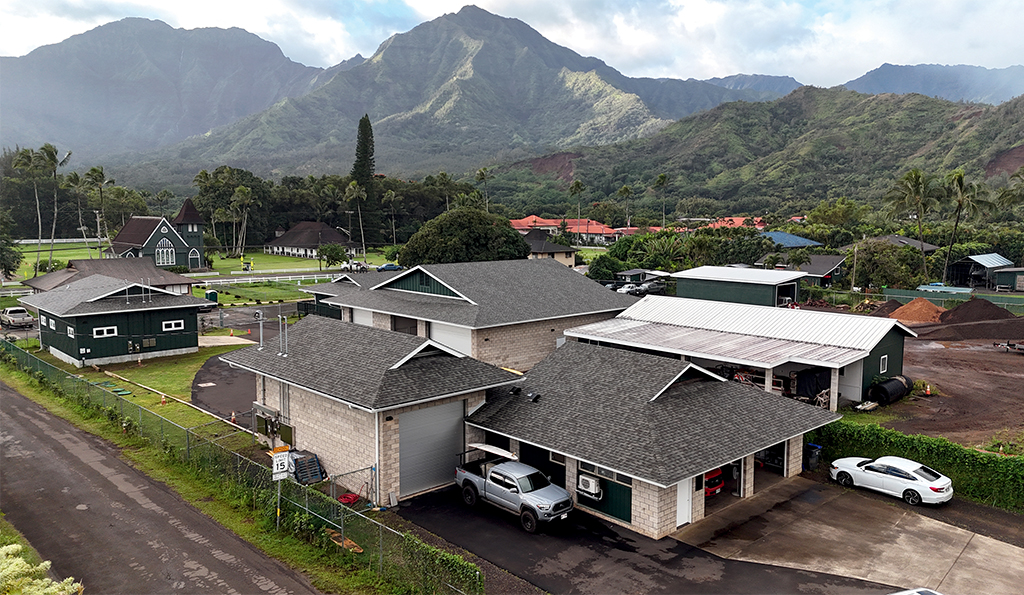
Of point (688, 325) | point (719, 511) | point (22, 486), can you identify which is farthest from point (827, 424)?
point (22, 486)

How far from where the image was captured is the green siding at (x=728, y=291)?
182 ft

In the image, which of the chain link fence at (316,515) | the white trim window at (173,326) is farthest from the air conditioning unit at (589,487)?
the white trim window at (173,326)

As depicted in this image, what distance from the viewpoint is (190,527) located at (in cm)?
1905

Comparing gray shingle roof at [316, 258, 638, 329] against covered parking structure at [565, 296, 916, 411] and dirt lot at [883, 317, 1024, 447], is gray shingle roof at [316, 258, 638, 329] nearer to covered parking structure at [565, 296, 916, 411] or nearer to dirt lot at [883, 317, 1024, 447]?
covered parking structure at [565, 296, 916, 411]

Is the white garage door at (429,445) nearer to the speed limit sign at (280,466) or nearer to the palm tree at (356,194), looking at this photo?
the speed limit sign at (280,466)

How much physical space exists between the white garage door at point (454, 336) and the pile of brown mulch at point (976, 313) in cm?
4202

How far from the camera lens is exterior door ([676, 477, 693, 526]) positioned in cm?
1902

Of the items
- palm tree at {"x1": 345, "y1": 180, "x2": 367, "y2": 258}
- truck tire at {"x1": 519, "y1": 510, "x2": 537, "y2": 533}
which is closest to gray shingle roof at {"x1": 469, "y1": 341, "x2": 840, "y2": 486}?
truck tire at {"x1": 519, "y1": 510, "x2": 537, "y2": 533}

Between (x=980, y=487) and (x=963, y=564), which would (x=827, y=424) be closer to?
(x=980, y=487)

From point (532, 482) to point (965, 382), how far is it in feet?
98.4

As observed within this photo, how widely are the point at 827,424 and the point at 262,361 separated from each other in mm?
21499

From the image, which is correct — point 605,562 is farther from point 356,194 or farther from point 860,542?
point 356,194

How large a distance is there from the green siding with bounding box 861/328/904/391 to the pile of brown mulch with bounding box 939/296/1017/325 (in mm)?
24434

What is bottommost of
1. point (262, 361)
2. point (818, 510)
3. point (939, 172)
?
point (818, 510)
